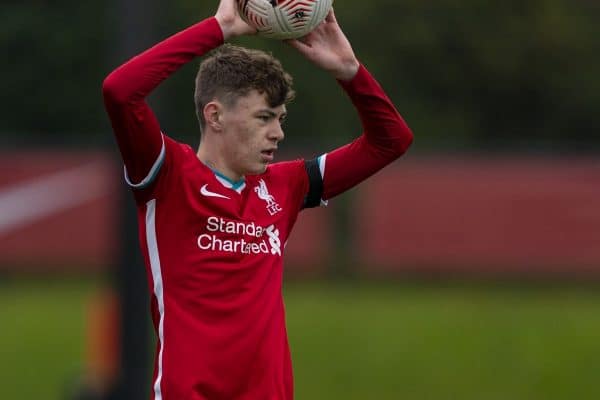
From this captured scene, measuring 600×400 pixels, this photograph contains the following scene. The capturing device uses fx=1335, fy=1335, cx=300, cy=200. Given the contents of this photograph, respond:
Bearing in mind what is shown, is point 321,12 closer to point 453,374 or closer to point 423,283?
point 453,374

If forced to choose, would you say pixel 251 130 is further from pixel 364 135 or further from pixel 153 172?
pixel 364 135

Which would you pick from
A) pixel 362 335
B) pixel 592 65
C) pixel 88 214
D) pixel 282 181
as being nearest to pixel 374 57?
pixel 592 65

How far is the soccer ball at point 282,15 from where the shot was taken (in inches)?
180

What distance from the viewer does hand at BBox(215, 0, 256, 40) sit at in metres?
4.57

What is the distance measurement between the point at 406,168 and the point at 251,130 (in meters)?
16.7

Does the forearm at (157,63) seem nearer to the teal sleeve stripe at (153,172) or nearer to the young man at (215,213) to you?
the young man at (215,213)

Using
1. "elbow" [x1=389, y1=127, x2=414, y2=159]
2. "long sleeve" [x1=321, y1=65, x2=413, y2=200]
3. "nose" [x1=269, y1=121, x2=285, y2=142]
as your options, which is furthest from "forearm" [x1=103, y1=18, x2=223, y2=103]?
"elbow" [x1=389, y1=127, x2=414, y2=159]

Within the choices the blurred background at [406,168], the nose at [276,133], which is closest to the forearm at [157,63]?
the nose at [276,133]

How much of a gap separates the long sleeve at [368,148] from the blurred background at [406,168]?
11.6m

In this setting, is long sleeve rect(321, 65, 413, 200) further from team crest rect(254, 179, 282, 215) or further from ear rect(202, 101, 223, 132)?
ear rect(202, 101, 223, 132)

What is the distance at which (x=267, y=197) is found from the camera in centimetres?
480

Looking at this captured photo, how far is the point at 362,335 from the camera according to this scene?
15812mm

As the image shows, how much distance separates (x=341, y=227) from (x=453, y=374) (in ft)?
25.3

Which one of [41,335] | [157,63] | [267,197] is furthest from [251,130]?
[41,335]
